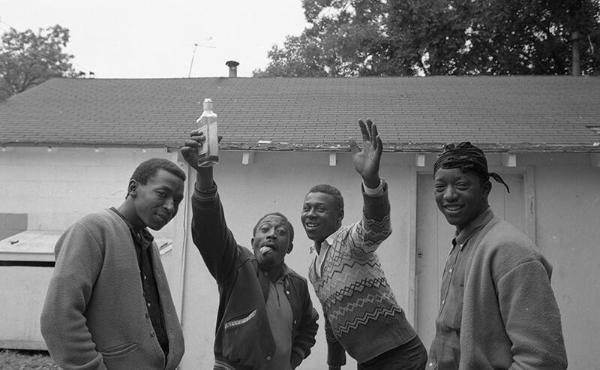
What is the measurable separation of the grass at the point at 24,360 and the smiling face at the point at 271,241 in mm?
4712

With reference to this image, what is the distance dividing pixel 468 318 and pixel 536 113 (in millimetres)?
7113

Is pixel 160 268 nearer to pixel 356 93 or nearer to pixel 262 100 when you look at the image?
pixel 262 100

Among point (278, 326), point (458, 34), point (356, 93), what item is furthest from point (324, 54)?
point (278, 326)

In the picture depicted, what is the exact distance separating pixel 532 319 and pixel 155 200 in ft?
5.68

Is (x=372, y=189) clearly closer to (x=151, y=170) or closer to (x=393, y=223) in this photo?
(x=151, y=170)

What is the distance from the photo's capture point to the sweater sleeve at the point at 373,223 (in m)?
2.55

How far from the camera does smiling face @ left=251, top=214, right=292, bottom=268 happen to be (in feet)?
9.68

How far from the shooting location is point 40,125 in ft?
26.8

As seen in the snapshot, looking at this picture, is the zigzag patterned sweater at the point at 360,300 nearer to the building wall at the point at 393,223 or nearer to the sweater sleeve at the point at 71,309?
the sweater sleeve at the point at 71,309

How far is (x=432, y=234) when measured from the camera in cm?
687

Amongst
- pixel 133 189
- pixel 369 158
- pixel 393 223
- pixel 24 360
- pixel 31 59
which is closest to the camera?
pixel 369 158

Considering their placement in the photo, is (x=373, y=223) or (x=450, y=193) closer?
(x=450, y=193)

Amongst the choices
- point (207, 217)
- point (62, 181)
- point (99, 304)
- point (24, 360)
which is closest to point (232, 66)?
point (62, 181)

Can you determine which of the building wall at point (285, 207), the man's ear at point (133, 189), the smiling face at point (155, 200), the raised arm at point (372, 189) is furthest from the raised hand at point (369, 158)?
the building wall at point (285, 207)
